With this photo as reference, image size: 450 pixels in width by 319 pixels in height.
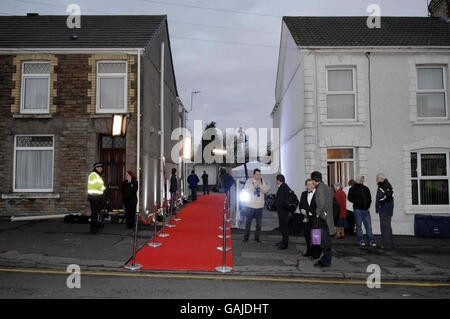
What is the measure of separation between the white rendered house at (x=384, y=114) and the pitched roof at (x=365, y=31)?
100 mm

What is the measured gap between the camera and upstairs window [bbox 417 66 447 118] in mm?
13586

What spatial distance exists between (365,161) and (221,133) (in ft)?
206

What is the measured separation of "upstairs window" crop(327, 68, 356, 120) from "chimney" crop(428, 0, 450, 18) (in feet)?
25.0

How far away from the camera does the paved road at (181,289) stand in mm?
5824

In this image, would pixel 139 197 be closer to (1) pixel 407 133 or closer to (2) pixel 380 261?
(2) pixel 380 261

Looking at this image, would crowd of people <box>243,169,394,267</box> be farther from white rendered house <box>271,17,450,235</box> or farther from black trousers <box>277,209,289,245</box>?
white rendered house <box>271,17,450,235</box>

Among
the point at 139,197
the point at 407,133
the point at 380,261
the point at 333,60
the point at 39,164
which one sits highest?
the point at 333,60

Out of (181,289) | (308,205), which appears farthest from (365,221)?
(181,289)

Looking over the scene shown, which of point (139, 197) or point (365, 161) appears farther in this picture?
point (139, 197)

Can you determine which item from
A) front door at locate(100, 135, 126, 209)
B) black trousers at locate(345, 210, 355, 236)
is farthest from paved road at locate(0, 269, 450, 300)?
→ front door at locate(100, 135, 126, 209)

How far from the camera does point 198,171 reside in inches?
1714

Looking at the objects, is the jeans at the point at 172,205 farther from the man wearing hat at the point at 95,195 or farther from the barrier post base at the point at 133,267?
the barrier post base at the point at 133,267
